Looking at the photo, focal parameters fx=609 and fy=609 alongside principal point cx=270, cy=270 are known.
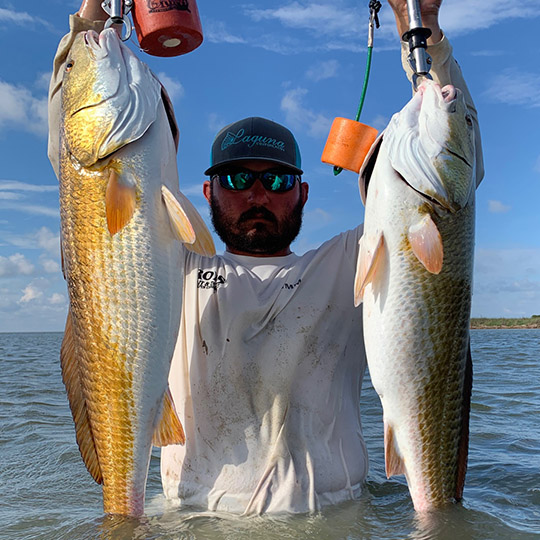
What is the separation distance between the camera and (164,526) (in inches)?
132

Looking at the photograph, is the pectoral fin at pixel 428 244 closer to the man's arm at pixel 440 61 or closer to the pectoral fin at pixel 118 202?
the man's arm at pixel 440 61

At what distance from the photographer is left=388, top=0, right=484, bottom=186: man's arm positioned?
3369 millimetres

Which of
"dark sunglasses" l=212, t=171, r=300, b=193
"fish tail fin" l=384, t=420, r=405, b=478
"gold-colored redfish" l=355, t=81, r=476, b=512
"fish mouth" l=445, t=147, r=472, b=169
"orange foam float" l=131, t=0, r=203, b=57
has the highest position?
"orange foam float" l=131, t=0, r=203, b=57

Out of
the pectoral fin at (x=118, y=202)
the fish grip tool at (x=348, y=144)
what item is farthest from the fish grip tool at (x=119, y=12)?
the fish grip tool at (x=348, y=144)

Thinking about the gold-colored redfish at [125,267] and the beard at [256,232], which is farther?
the beard at [256,232]

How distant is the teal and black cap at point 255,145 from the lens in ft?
13.5

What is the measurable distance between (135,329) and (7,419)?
6887 millimetres

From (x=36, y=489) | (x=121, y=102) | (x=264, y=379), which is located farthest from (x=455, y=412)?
(x=36, y=489)

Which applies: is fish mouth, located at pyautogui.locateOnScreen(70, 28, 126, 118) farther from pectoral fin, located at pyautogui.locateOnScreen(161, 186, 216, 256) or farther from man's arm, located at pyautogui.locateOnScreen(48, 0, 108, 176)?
pectoral fin, located at pyautogui.locateOnScreen(161, 186, 216, 256)

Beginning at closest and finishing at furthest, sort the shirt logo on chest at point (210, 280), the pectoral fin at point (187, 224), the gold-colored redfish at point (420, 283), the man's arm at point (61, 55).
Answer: the pectoral fin at point (187, 224)
the gold-colored redfish at point (420, 283)
the man's arm at point (61, 55)
the shirt logo on chest at point (210, 280)

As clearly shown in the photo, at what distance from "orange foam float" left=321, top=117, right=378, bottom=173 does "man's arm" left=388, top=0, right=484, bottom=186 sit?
0.39 metres

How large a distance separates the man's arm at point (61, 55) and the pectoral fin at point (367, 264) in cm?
179

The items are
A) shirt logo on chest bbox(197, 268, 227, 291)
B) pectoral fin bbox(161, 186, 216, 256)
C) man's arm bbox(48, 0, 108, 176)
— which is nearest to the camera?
pectoral fin bbox(161, 186, 216, 256)

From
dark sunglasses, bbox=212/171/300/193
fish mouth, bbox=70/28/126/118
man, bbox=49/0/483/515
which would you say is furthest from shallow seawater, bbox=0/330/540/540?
fish mouth, bbox=70/28/126/118
